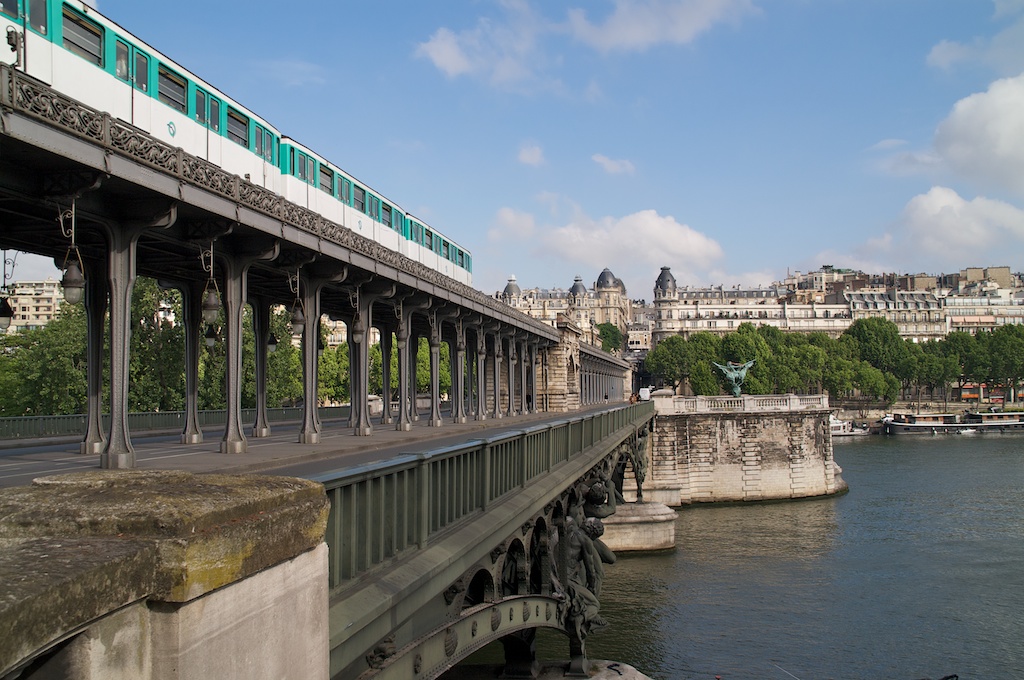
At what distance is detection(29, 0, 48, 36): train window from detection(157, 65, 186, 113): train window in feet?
12.3

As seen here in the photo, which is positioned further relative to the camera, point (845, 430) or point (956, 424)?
point (845, 430)

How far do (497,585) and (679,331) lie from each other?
176 metres

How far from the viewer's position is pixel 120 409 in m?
16.3

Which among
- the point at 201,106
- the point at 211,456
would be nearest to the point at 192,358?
the point at 211,456

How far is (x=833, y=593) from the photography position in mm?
30922

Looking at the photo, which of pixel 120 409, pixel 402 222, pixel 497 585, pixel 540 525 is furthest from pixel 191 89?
pixel 402 222

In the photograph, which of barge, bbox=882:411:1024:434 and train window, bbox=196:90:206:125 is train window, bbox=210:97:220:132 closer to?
train window, bbox=196:90:206:125

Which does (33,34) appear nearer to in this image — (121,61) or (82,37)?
(82,37)

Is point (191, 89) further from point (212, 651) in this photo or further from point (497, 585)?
point (212, 651)

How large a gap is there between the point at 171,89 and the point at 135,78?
64.7 inches

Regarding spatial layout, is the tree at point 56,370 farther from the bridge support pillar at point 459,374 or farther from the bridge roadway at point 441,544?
the bridge roadway at point 441,544

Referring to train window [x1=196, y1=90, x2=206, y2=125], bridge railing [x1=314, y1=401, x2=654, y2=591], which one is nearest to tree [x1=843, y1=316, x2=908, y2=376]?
train window [x1=196, y1=90, x2=206, y2=125]

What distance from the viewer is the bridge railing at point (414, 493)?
6465 mm

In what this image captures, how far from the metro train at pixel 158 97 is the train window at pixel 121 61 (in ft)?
0.06
